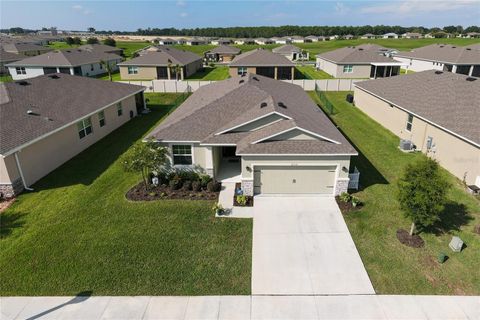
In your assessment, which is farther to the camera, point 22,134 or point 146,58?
point 146,58

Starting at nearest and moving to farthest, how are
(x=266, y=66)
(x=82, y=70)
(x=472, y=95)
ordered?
(x=472, y=95), (x=266, y=66), (x=82, y=70)

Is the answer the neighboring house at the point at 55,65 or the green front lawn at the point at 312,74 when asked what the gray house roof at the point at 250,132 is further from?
the neighboring house at the point at 55,65

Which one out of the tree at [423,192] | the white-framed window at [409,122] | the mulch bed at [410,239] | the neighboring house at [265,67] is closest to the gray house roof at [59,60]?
the neighboring house at [265,67]

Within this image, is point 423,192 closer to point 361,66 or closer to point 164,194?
point 164,194

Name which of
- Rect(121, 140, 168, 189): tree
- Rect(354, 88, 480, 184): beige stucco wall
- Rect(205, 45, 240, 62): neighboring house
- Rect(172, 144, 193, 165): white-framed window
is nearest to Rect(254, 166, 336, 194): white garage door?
Rect(172, 144, 193, 165): white-framed window

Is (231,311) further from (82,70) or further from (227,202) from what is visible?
(82,70)

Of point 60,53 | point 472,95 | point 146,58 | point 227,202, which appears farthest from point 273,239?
point 60,53

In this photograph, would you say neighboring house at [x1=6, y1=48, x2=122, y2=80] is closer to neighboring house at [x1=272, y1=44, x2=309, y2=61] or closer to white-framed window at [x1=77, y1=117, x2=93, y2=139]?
white-framed window at [x1=77, y1=117, x2=93, y2=139]
